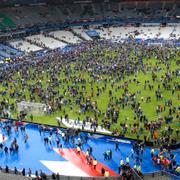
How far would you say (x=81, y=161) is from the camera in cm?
2423

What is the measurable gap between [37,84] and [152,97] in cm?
1411

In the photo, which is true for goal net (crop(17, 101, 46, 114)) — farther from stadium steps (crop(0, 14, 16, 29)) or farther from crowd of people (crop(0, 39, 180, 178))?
stadium steps (crop(0, 14, 16, 29))

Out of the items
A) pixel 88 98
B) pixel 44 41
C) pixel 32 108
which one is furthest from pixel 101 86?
pixel 44 41

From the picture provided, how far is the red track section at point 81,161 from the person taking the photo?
900 inches

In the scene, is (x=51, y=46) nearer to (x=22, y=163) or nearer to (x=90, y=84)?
(x=90, y=84)

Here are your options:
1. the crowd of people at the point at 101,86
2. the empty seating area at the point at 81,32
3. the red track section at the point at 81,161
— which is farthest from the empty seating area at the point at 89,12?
the red track section at the point at 81,161

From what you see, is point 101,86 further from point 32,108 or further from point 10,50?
point 10,50

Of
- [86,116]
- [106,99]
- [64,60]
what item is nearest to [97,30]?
[64,60]

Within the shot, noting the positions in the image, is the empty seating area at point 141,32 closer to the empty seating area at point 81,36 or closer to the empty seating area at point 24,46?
the empty seating area at point 81,36

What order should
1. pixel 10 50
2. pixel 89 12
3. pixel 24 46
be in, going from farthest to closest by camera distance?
pixel 89 12
pixel 24 46
pixel 10 50

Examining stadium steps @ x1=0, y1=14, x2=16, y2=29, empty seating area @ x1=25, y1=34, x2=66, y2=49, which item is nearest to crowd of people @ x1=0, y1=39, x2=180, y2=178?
empty seating area @ x1=25, y1=34, x2=66, y2=49

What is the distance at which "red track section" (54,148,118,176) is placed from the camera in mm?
22859

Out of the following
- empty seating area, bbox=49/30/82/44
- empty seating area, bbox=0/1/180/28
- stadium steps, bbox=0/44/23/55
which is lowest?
stadium steps, bbox=0/44/23/55

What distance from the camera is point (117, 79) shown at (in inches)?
1704
